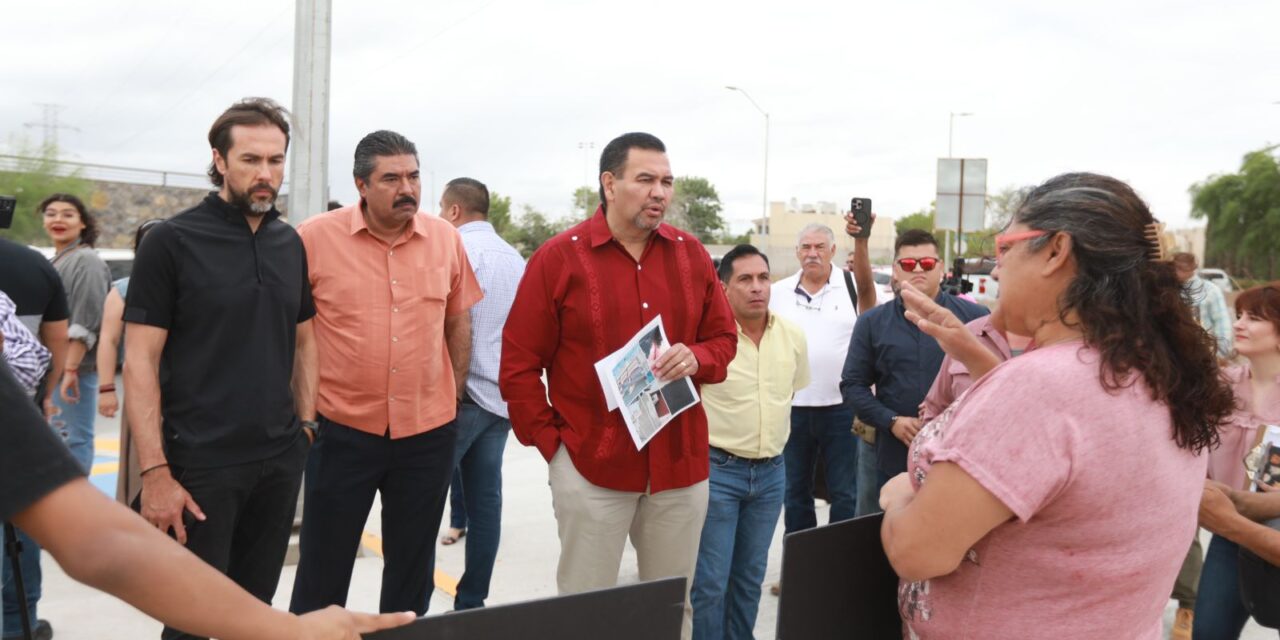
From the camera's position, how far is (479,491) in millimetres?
4902

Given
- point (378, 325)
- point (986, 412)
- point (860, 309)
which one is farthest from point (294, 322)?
point (860, 309)

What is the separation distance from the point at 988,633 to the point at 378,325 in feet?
8.71

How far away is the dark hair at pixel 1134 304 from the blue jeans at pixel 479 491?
336 centimetres

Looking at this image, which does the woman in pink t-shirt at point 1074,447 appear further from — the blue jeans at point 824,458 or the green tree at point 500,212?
the green tree at point 500,212

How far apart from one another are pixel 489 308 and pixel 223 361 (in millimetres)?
1996

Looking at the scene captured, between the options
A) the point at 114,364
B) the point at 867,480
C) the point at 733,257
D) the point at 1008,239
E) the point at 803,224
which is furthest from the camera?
the point at 803,224

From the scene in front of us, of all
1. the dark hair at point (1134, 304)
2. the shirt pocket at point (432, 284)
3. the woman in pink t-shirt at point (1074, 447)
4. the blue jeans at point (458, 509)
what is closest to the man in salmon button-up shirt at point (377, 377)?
the shirt pocket at point (432, 284)

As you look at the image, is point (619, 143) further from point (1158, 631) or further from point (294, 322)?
point (1158, 631)

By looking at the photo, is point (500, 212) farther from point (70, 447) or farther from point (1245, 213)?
point (70, 447)

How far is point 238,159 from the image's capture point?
3.27 m

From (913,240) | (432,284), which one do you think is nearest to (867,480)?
(913,240)

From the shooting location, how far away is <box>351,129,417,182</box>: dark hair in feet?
12.6

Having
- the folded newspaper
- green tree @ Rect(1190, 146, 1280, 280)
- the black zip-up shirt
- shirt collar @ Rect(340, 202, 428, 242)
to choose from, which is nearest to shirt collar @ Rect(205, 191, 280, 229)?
the black zip-up shirt

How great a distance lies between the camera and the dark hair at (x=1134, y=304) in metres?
1.72
